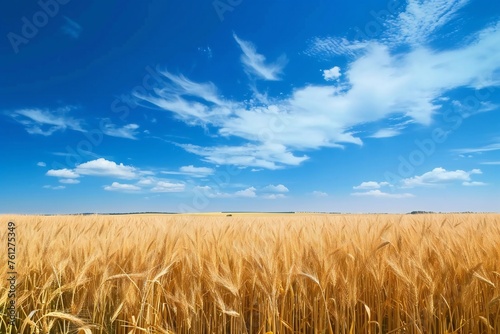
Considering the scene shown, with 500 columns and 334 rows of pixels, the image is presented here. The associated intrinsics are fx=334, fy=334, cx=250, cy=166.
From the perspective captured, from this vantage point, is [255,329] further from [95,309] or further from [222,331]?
[95,309]

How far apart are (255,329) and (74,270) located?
136cm

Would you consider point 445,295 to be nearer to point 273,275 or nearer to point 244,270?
point 273,275

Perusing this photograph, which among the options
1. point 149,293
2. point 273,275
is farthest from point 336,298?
point 149,293

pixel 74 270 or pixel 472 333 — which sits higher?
pixel 74 270

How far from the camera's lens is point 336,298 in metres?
2.13

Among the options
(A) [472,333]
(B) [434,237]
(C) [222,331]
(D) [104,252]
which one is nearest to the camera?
(A) [472,333]

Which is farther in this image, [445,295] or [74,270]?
[74,270]

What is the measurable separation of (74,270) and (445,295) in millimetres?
2539

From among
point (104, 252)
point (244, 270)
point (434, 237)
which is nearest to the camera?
point (244, 270)

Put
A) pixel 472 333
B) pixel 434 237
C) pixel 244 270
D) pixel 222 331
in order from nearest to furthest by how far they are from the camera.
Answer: pixel 472 333 → pixel 222 331 → pixel 244 270 → pixel 434 237

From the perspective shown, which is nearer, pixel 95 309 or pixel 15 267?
pixel 95 309

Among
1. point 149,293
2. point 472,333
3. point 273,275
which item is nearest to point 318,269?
point 273,275

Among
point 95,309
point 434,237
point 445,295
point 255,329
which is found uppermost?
point 434,237

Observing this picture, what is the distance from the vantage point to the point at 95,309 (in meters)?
2.06
